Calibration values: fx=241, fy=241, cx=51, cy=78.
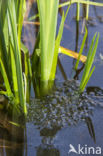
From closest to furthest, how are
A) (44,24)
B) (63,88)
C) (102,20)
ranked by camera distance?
(44,24), (63,88), (102,20)

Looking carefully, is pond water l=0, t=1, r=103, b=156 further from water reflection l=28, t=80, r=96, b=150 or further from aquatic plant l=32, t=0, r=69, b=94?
aquatic plant l=32, t=0, r=69, b=94

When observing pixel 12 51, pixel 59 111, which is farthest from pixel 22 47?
pixel 59 111

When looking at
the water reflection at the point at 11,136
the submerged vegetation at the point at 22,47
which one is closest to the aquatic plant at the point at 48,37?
the submerged vegetation at the point at 22,47

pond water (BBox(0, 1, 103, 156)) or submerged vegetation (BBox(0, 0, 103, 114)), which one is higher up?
submerged vegetation (BBox(0, 0, 103, 114))

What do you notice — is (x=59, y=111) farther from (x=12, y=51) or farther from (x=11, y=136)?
(x=12, y=51)

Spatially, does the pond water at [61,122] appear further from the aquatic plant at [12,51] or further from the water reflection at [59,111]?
the aquatic plant at [12,51]

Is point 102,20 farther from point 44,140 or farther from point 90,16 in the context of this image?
point 44,140

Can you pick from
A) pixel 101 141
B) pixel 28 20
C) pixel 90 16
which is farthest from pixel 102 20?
pixel 101 141

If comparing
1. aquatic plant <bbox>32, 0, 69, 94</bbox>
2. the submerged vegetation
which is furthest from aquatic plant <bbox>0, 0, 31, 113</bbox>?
aquatic plant <bbox>32, 0, 69, 94</bbox>
